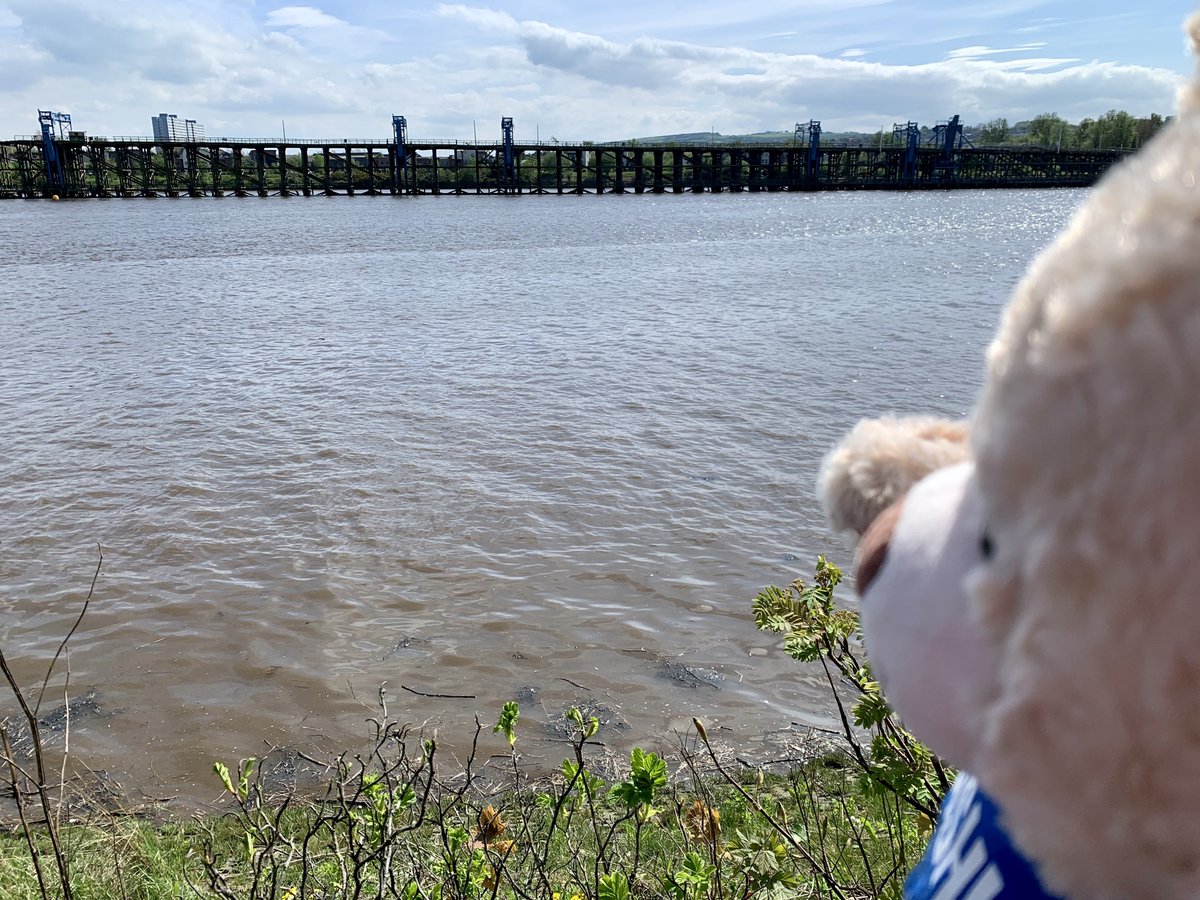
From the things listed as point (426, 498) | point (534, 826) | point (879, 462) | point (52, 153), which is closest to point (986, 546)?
point (879, 462)

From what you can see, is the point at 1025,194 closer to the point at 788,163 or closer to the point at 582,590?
the point at 788,163

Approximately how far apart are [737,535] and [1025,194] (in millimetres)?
90817

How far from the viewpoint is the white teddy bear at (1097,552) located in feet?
1.95

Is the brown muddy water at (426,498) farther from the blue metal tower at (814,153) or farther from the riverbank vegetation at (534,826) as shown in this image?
the blue metal tower at (814,153)

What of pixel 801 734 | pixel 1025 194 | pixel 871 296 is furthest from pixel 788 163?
pixel 801 734

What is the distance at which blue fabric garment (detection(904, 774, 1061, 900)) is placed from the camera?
2.79 ft

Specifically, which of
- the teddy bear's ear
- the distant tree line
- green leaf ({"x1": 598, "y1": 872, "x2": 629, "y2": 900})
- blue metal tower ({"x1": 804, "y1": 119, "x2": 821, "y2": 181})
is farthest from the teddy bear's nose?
the distant tree line

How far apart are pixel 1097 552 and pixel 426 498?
777 centimetres

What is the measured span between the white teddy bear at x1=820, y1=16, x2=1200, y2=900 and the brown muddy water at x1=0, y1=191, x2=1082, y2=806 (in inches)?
138

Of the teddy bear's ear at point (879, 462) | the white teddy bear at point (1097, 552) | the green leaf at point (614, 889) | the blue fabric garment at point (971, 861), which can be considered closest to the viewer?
the white teddy bear at point (1097, 552)

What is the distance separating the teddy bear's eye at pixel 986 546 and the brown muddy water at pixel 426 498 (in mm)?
3497

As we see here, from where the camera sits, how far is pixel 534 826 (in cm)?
389

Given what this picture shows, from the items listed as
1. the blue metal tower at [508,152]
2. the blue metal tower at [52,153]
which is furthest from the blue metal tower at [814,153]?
the blue metal tower at [52,153]

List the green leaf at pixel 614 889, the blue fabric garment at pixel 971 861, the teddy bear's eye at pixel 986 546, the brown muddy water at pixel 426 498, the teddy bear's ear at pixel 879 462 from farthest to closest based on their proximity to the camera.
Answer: the brown muddy water at pixel 426 498 < the green leaf at pixel 614 889 < the teddy bear's ear at pixel 879 462 < the blue fabric garment at pixel 971 861 < the teddy bear's eye at pixel 986 546
